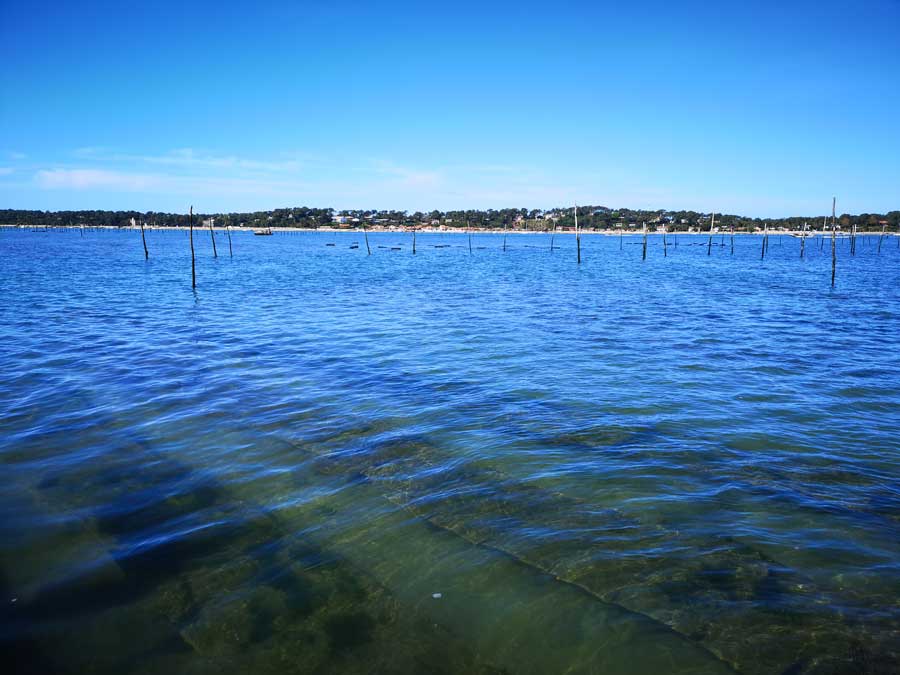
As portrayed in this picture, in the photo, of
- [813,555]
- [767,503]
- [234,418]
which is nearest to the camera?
[813,555]

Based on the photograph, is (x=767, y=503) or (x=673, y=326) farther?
(x=673, y=326)

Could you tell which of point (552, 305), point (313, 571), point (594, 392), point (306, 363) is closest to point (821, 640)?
point (313, 571)

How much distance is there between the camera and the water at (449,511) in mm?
4598

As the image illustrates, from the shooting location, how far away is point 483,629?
4789 mm

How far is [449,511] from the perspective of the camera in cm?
679

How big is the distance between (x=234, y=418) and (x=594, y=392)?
779cm

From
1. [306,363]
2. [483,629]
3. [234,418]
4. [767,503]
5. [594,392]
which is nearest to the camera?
[483,629]

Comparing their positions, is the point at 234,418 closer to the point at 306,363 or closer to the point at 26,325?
the point at 306,363

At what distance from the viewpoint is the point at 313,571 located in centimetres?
552

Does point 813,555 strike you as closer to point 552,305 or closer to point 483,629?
point 483,629

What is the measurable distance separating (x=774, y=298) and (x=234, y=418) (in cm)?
3235

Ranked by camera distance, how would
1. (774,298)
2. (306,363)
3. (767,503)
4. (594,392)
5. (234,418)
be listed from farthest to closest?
(774,298) → (306,363) → (594,392) → (234,418) → (767,503)

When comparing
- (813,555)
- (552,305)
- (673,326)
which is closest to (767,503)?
(813,555)

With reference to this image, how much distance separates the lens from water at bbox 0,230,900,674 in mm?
4598
